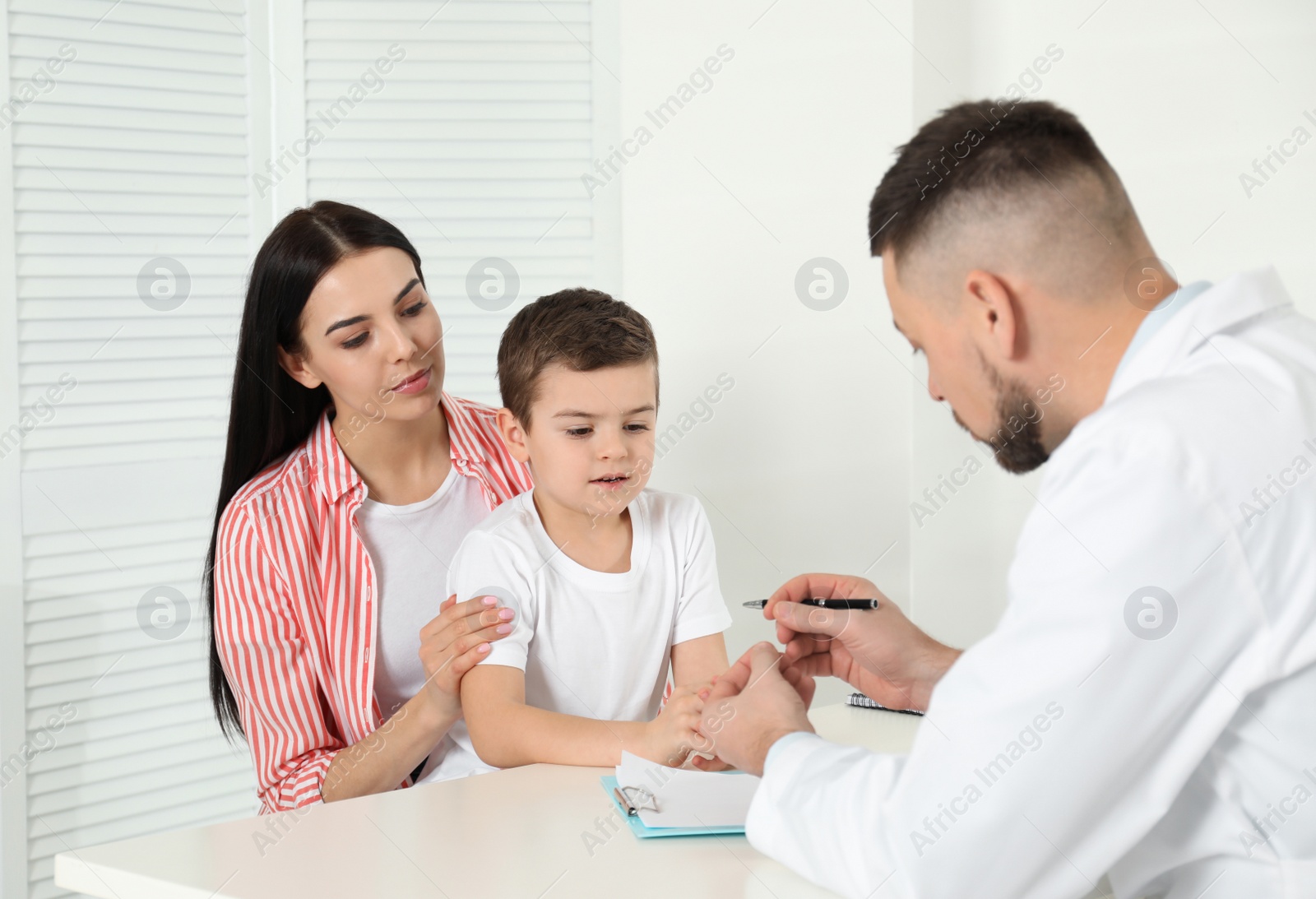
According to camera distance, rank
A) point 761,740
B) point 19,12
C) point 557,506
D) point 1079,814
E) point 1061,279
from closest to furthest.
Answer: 1. point 1079,814
2. point 1061,279
3. point 761,740
4. point 557,506
5. point 19,12

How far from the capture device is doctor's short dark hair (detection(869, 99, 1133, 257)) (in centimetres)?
113

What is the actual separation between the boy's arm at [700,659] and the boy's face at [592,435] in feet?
0.87

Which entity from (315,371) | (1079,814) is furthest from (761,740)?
(315,371)

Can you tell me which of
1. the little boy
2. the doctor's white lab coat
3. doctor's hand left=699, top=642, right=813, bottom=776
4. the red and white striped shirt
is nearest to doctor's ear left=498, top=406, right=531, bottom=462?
the little boy

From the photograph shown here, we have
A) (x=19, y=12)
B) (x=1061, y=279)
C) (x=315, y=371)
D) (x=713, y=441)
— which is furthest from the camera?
(x=713, y=441)

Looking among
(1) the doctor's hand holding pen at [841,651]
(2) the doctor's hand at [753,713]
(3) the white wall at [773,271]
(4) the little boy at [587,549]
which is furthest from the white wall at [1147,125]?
(2) the doctor's hand at [753,713]

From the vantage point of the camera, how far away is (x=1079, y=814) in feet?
2.94

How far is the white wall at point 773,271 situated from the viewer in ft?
8.77

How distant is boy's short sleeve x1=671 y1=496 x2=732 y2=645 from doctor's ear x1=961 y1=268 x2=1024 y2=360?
85cm

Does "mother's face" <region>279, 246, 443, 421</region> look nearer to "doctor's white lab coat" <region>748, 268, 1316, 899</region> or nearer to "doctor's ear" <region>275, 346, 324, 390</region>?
"doctor's ear" <region>275, 346, 324, 390</region>

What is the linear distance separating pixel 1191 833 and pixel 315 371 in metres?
1.57

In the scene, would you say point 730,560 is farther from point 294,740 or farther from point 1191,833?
point 1191,833

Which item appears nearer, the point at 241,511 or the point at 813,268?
the point at 241,511

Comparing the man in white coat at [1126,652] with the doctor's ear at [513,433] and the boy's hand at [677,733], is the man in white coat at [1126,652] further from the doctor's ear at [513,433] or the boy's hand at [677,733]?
the doctor's ear at [513,433]
